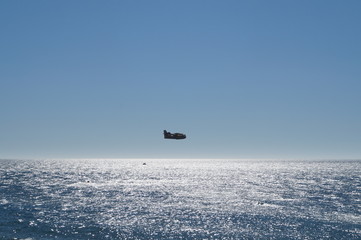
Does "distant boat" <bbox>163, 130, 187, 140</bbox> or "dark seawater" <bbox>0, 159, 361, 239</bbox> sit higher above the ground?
"distant boat" <bbox>163, 130, 187, 140</bbox>

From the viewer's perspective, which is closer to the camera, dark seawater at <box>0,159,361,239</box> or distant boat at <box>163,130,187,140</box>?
distant boat at <box>163,130,187,140</box>

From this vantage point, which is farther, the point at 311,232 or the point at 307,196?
the point at 307,196

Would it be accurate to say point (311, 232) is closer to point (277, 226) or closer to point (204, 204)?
point (277, 226)

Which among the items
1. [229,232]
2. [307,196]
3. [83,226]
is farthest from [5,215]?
[307,196]

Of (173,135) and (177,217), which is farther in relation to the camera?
(177,217)

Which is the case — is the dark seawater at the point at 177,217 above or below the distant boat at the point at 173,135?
below

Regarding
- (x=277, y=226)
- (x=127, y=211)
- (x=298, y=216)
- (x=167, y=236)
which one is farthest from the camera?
(x=127, y=211)

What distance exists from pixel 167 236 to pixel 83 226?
1698 cm

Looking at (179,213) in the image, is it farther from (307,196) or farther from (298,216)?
(307,196)

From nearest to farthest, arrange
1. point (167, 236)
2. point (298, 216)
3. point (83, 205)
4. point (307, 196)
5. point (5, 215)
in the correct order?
point (167, 236) → point (5, 215) → point (298, 216) → point (83, 205) → point (307, 196)

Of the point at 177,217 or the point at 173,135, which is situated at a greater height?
the point at 173,135

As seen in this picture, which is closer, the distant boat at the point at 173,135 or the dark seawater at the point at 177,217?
the distant boat at the point at 173,135

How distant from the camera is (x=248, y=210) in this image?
79.6m

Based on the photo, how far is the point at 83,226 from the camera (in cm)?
6075
